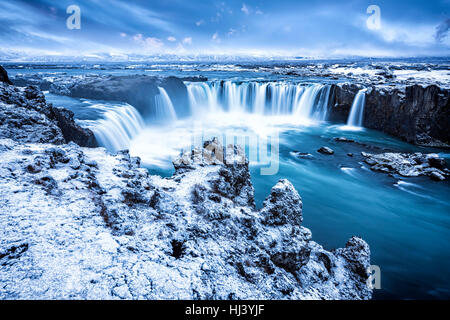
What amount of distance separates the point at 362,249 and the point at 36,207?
5.19m

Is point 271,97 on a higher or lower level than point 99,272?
higher

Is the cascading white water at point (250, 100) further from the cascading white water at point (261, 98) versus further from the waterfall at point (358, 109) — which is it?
the waterfall at point (358, 109)

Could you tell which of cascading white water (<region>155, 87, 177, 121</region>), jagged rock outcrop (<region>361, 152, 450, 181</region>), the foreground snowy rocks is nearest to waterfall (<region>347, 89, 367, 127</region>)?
jagged rock outcrop (<region>361, 152, 450, 181</region>)

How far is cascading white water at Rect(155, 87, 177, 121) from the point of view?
22.3 meters

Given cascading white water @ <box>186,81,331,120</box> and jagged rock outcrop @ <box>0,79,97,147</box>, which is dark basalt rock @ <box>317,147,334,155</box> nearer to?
cascading white water @ <box>186,81,331,120</box>

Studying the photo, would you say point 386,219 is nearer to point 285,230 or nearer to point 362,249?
point 362,249

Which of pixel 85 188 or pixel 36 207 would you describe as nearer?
pixel 36 207

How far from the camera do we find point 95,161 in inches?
162

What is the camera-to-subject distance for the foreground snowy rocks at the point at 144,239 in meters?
2.08

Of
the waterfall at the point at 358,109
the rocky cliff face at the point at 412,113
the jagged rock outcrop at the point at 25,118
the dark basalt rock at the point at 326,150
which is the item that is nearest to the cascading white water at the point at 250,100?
the waterfall at the point at 358,109

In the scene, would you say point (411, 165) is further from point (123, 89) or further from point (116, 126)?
point (123, 89)

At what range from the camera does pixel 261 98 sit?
1114 inches
